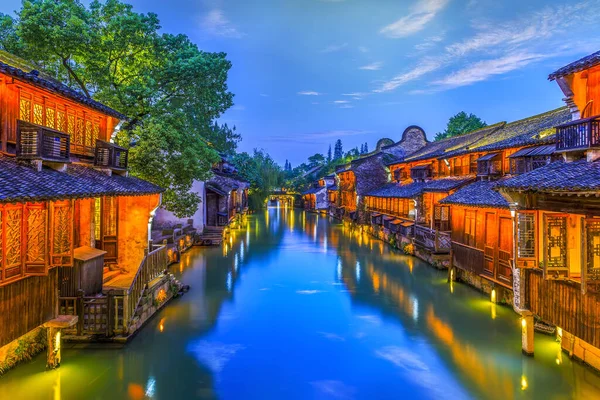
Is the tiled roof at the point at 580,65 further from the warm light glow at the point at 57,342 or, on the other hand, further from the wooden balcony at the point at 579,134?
the warm light glow at the point at 57,342

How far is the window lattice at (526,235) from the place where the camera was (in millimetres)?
10562

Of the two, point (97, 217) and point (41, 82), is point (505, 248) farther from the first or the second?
point (41, 82)

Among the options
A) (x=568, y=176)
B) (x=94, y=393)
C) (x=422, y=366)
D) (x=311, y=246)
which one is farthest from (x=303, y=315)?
(x=311, y=246)

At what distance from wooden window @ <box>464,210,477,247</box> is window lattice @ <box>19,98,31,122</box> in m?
18.5

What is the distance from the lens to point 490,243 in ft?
56.5

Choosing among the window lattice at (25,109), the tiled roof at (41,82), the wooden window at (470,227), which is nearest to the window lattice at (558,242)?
the wooden window at (470,227)

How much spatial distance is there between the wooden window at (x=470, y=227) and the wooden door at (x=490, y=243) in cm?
125

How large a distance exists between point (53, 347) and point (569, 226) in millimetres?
13955

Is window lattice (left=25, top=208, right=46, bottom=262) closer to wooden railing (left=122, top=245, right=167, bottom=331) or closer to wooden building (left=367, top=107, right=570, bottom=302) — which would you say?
wooden railing (left=122, top=245, right=167, bottom=331)

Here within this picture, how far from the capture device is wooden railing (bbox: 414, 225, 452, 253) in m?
21.9

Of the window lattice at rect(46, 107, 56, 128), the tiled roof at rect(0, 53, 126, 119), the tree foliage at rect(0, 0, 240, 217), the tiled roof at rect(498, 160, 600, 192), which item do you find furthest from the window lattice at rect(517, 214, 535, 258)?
the tree foliage at rect(0, 0, 240, 217)

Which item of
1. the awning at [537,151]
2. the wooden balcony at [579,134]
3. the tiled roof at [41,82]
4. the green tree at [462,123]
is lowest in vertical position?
the wooden balcony at [579,134]

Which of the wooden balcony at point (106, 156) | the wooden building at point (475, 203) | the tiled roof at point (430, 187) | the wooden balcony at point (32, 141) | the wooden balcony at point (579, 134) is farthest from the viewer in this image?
the tiled roof at point (430, 187)

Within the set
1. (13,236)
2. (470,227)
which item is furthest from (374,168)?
(13,236)
